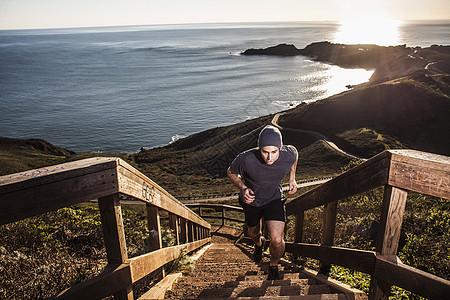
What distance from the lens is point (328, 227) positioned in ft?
11.4

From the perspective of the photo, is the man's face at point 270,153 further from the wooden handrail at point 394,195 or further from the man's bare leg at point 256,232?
the man's bare leg at point 256,232

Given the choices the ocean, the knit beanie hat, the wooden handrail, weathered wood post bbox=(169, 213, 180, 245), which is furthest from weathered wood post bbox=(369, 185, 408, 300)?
the ocean

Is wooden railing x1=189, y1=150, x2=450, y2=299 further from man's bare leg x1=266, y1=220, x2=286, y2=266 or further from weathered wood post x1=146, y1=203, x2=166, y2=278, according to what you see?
weathered wood post x1=146, y1=203, x2=166, y2=278

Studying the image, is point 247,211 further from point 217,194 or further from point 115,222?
point 217,194

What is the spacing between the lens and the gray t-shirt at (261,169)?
3.68 m

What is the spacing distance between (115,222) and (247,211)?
2355mm

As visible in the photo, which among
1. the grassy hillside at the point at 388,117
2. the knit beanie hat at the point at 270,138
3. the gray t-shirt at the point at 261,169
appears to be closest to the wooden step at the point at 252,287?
the gray t-shirt at the point at 261,169

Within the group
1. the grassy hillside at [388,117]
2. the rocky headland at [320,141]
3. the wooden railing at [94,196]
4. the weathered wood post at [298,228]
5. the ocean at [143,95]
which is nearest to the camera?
the wooden railing at [94,196]

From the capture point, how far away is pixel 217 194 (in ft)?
111

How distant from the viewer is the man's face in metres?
3.42

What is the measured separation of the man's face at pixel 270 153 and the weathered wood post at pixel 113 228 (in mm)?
1873

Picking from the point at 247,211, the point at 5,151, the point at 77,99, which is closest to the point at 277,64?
the point at 77,99

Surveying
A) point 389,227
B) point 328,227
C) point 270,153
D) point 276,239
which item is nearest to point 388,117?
point 276,239

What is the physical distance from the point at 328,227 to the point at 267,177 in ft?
3.00
